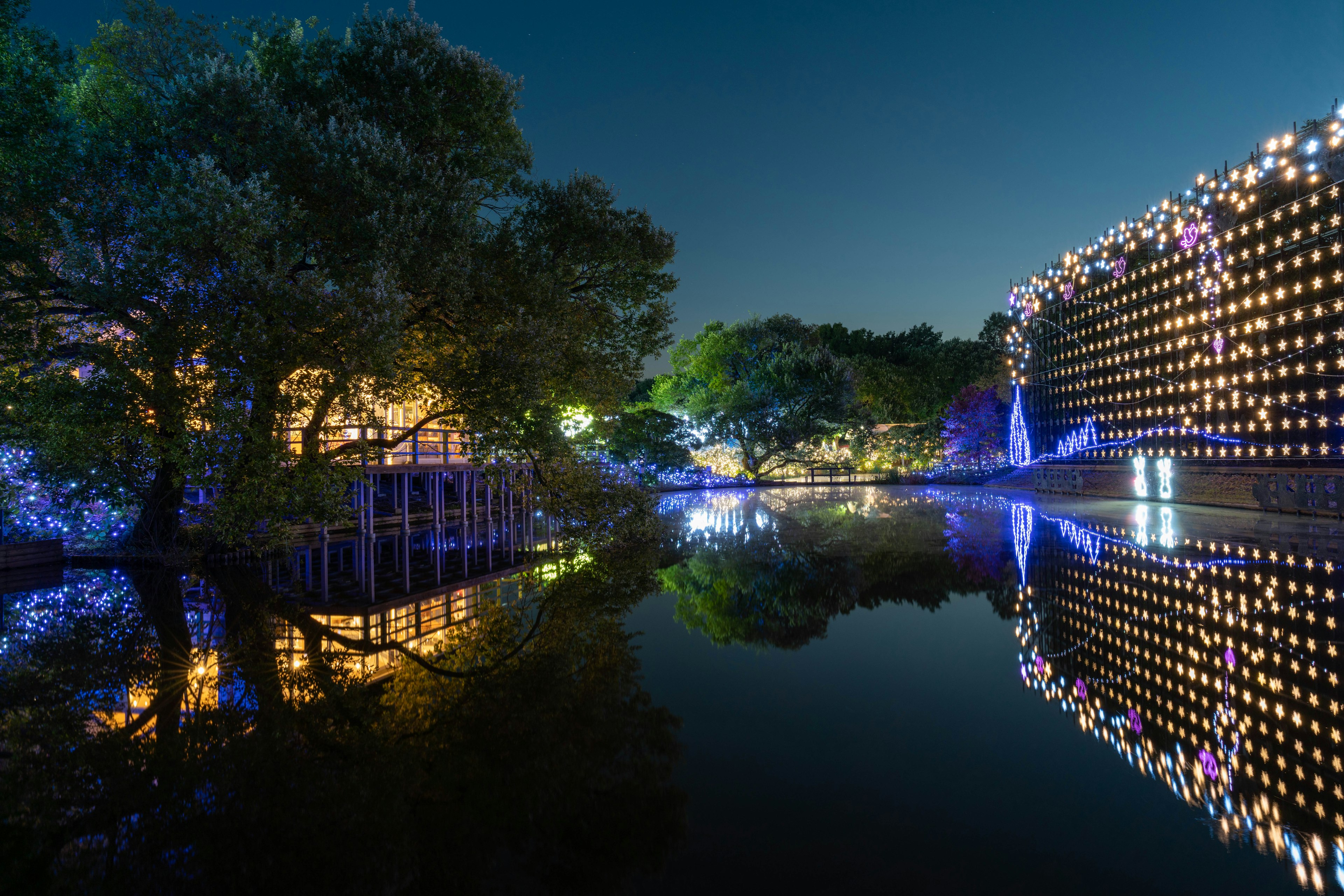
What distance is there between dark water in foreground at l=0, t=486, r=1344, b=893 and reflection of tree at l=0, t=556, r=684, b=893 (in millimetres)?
21

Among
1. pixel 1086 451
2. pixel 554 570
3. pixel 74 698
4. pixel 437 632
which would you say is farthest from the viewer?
pixel 1086 451

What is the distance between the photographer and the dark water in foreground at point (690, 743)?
10.0 ft

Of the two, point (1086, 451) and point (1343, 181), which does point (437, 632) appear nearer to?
point (1343, 181)

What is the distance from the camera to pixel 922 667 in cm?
595

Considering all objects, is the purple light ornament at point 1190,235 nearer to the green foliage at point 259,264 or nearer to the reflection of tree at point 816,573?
the reflection of tree at point 816,573

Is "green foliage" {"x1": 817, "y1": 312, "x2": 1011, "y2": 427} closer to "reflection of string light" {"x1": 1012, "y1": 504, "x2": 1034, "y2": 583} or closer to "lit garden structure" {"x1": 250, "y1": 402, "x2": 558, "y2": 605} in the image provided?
"reflection of string light" {"x1": 1012, "y1": 504, "x2": 1034, "y2": 583}

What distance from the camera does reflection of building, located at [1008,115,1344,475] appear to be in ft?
59.3

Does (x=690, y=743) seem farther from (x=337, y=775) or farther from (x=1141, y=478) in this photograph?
(x=1141, y=478)

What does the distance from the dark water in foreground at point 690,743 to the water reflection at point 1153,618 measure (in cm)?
4

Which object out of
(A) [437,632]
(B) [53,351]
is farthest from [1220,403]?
(B) [53,351]

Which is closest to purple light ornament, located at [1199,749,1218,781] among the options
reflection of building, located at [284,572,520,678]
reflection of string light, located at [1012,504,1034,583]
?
reflection of building, located at [284,572,520,678]

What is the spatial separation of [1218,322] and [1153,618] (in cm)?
1968

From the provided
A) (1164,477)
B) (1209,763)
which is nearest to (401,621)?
(1209,763)

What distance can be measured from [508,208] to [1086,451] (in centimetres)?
2664
